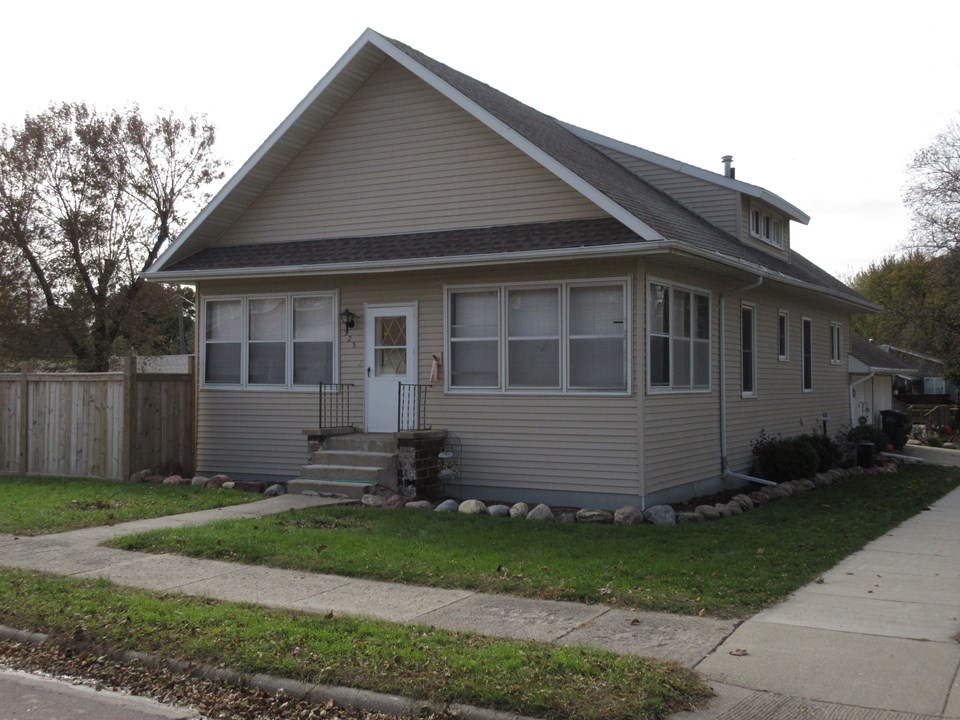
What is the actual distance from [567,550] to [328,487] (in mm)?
4891

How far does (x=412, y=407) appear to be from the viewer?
14523 millimetres

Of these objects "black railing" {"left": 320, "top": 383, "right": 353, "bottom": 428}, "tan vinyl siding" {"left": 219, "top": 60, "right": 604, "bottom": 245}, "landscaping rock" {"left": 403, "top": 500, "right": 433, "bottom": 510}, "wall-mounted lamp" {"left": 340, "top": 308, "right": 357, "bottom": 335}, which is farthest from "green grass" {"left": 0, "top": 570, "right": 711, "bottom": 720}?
"tan vinyl siding" {"left": 219, "top": 60, "right": 604, "bottom": 245}

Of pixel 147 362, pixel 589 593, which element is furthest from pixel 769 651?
pixel 147 362

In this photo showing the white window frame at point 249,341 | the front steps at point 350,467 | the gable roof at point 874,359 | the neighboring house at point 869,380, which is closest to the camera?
the front steps at point 350,467

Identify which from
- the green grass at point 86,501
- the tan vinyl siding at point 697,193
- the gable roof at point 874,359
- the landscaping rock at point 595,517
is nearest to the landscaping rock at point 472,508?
the landscaping rock at point 595,517

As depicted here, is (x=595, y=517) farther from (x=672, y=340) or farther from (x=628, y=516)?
(x=672, y=340)

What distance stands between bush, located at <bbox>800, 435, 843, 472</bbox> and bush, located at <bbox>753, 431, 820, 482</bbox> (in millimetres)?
1075

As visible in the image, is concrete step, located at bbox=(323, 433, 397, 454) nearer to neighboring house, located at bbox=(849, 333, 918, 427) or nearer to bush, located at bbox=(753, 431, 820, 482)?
bush, located at bbox=(753, 431, 820, 482)

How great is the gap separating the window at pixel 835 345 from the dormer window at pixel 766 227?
329 centimetres

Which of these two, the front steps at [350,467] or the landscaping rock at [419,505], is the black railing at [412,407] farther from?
the landscaping rock at [419,505]

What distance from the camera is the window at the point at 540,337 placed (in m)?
13.1

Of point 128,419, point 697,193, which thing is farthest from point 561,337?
point 128,419

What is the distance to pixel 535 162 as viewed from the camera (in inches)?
548

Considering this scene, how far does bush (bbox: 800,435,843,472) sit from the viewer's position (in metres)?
18.2
